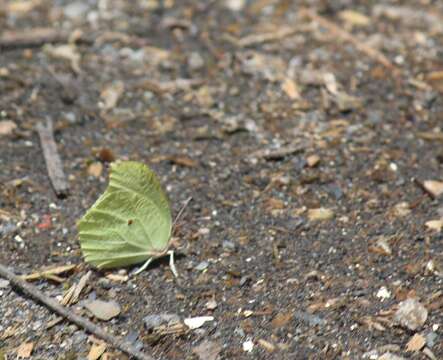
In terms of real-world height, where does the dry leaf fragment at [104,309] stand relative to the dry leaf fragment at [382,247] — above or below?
below

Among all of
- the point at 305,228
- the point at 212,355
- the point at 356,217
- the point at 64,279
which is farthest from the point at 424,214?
the point at 64,279

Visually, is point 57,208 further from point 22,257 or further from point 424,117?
point 424,117

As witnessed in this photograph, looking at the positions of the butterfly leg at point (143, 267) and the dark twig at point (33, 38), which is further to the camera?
the dark twig at point (33, 38)

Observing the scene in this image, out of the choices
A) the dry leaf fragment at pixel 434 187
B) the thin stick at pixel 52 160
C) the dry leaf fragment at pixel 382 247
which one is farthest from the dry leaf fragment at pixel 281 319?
the thin stick at pixel 52 160

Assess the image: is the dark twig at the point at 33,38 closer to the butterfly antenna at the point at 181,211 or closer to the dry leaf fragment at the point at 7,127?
the dry leaf fragment at the point at 7,127

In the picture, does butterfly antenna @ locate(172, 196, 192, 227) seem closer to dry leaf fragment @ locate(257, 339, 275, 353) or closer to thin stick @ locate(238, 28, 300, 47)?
Answer: dry leaf fragment @ locate(257, 339, 275, 353)

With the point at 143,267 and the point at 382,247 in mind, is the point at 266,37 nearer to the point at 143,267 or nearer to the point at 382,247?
the point at 382,247

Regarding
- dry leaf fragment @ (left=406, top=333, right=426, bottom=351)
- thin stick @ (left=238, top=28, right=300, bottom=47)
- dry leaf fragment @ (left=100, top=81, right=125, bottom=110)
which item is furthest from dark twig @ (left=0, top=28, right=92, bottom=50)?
dry leaf fragment @ (left=406, top=333, right=426, bottom=351)

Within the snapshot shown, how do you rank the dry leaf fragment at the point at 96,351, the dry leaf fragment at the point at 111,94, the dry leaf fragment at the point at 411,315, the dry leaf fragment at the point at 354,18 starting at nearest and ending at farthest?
the dry leaf fragment at the point at 96,351 < the dry leaf fragment at the point at 411,315 < the dry leaf fragment at the point at 111,94 < the dry leaf fragment at the point at 354,18
